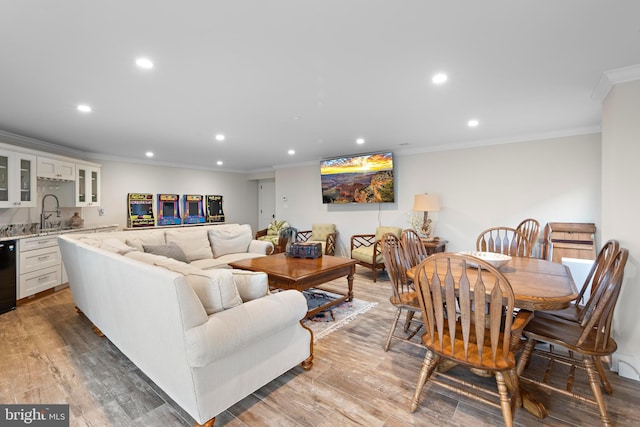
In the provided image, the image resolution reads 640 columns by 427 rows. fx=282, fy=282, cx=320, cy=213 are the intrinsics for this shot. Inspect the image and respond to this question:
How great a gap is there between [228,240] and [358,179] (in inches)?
111

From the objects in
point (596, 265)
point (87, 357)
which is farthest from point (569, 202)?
point (87, 357)

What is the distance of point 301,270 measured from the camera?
3.04 metres

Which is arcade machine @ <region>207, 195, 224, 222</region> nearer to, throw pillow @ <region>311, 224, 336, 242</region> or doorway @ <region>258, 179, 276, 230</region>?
doorway @ <region>258, 179, 276, 230</region>

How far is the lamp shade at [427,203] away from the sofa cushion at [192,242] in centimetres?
348

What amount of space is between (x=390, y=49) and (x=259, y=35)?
0.90 meters

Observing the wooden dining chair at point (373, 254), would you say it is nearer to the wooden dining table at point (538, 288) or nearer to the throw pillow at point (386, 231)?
the throw pillow at point (386, 231)

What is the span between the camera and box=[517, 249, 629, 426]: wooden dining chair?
1548mm

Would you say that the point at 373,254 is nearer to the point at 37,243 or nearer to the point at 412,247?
the point at 412,247

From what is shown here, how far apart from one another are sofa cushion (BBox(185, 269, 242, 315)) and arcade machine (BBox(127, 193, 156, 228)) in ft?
17.5

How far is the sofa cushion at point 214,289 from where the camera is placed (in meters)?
1.68

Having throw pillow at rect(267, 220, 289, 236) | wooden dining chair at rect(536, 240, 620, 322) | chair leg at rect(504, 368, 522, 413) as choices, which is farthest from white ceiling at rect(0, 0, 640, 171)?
throw pillow at rect(267, 220, 289, 236)

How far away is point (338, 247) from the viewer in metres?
6.40

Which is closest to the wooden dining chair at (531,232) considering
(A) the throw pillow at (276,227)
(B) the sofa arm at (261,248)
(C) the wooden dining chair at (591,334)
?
(C) the wooden dining chair at (591,334)

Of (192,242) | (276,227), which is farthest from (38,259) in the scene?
(276,227)
